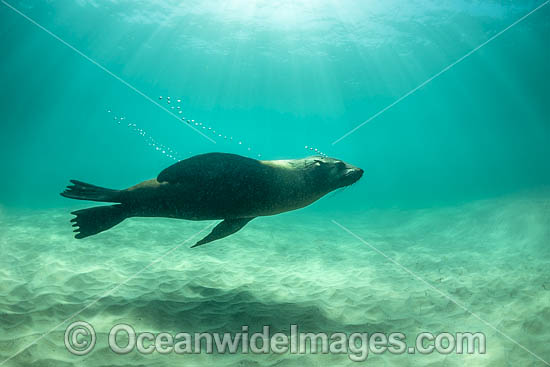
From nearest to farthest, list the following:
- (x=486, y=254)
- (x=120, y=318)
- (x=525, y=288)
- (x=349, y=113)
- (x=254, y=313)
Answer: (x=120, y=318) → (x=254, y=313) → (x=525, y=288) → (x=486, y=254) → (x=349, y=113)

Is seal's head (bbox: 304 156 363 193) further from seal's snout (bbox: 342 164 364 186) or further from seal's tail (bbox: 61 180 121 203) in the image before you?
seal's tail (bbox: 61 180 121 203)

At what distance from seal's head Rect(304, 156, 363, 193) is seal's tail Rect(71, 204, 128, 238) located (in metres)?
2.51

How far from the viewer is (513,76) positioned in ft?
111

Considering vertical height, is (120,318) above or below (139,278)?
below

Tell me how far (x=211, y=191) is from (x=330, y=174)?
1615mm

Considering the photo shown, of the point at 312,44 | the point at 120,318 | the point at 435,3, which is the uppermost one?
the point at 312,44

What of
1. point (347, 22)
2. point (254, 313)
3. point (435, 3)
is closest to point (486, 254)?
point (254, 313)

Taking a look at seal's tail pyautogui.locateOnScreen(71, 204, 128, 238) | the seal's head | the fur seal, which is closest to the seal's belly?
the fur seal

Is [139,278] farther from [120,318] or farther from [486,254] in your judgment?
[486,254]

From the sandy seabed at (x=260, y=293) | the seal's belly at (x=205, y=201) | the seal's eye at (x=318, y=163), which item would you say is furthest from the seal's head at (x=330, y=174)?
the sandy seabed at (x=260, y=293)

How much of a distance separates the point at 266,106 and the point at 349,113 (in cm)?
1440

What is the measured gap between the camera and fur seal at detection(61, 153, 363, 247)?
3.68m

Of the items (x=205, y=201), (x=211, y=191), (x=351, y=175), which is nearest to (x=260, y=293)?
(x=205, y=201)

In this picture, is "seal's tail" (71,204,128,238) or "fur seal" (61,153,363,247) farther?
"seal's tail" (71,204,128,238)
